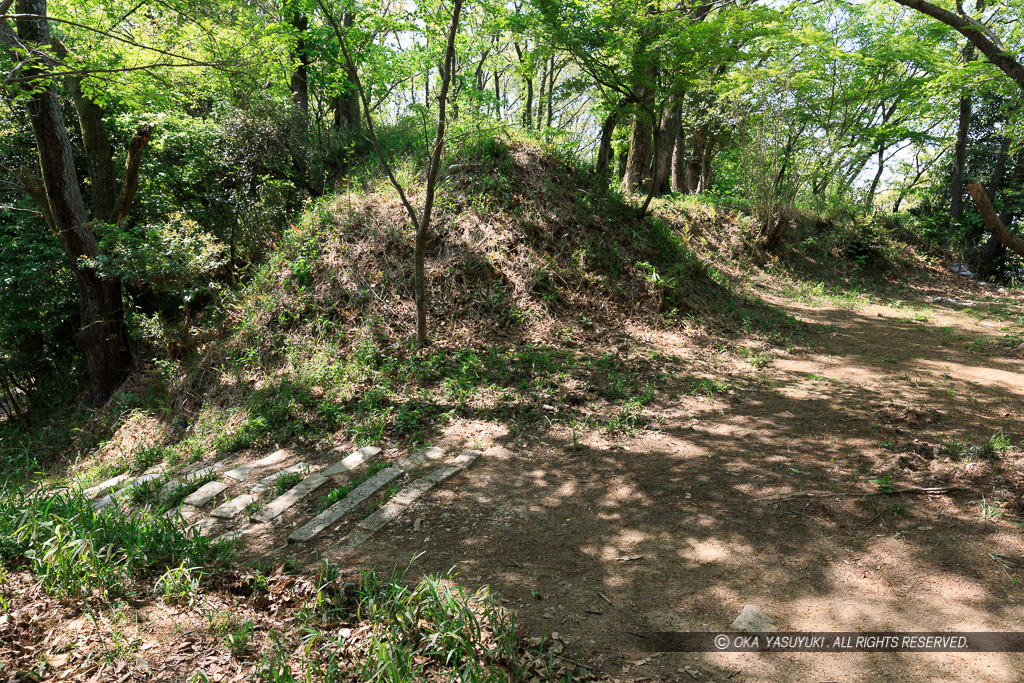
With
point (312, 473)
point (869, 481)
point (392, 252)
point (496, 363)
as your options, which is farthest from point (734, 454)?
point (392, 252)

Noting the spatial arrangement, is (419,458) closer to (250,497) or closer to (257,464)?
(250,497)

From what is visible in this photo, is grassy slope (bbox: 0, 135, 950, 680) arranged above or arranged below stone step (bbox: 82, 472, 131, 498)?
above

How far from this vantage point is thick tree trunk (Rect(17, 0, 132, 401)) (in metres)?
6.62

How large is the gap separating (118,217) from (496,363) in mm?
6228

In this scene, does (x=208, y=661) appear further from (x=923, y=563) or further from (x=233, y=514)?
(x=923, y=563)

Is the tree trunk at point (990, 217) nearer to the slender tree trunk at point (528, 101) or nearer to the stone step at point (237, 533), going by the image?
the stone step at point (237, 533)

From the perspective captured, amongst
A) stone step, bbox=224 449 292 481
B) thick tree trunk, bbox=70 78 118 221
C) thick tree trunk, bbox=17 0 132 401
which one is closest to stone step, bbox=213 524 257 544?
stone step, bbox=224 449 292 481

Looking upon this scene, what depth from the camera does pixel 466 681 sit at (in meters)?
1.92

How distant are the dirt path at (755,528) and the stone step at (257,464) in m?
1.59

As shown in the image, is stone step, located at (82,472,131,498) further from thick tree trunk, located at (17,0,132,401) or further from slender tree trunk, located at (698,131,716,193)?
slender tree trunk, located at (698,131,716,193)

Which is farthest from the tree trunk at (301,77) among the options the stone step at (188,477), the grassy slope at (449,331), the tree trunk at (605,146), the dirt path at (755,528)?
the dirt path at (755,528)

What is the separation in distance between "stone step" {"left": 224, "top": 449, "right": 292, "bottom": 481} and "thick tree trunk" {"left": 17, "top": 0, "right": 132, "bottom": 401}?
485cm

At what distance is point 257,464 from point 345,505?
1.46 meters

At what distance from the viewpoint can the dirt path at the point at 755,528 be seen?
231cm
